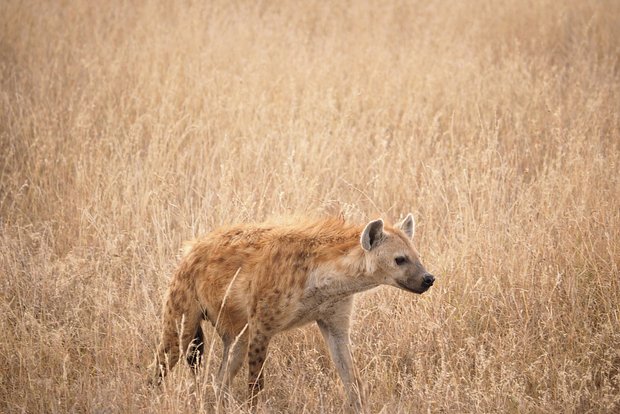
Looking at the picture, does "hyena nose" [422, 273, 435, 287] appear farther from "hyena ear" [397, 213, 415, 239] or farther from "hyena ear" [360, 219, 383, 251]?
"hyena ear" [397, 213, 415, 239]

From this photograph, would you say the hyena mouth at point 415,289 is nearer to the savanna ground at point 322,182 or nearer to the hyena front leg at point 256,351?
the savanna ground at point 322,182

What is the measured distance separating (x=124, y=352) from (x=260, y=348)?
0.95 m

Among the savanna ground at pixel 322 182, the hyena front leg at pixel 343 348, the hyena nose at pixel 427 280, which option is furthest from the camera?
the savanna ground at pixel 322 182

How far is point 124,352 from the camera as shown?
437cm

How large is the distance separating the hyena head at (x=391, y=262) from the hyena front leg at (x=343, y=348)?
10.8 inches

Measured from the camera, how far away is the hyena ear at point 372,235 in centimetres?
387

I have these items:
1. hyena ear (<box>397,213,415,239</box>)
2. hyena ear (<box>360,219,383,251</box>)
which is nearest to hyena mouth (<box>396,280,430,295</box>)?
hyena ear (<box>360,219,383,251</box>)

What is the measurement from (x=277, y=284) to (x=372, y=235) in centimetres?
54

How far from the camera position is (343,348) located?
4043 mm

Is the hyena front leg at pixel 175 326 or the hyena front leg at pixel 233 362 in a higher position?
the hyena front leg at pixel 175 326

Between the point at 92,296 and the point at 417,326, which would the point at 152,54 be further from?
the point at 417,326

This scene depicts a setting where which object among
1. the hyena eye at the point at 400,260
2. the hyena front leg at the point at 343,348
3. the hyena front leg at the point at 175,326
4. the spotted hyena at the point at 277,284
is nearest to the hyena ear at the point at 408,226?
the spotted hyena at the point at 277,284

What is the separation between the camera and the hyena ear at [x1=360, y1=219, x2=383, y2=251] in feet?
12.7

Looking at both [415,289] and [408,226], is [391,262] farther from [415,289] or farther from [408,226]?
[408,226]
